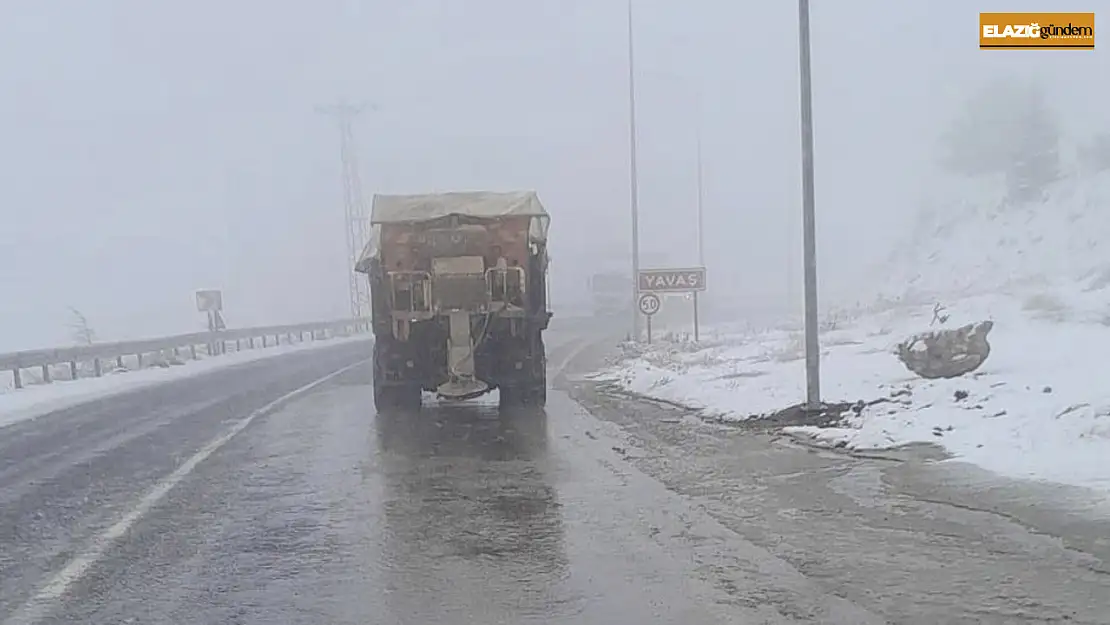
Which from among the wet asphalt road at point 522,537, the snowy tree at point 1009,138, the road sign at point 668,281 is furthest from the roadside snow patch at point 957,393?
the snowy tree at point 1009,138

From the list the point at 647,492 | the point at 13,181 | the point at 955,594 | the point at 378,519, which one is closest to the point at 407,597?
the point at 378,519

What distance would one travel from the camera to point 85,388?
87.1ft

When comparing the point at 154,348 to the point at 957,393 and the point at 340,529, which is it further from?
the point at 340,529

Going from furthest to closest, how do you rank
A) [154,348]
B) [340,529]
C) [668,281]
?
[154,348]
[668,281]
[340,529]

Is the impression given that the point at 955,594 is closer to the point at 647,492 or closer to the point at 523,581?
the point at 523,581

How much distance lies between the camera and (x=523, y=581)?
7012 mm

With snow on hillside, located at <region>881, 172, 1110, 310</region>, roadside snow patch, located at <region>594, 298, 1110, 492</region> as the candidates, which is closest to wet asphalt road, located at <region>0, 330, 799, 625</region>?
roadside snow patch, located at <region>594, 298, 1110, 492</region>

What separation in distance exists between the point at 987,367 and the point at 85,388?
19.2 metres

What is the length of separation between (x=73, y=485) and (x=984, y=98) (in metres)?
58.2

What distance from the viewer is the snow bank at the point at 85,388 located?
21.6 m

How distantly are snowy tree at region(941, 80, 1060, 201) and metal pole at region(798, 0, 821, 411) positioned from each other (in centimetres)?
4192

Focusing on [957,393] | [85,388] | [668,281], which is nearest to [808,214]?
[957,393]

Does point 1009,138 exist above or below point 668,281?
above

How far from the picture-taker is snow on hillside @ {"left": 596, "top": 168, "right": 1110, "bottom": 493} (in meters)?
11.5
